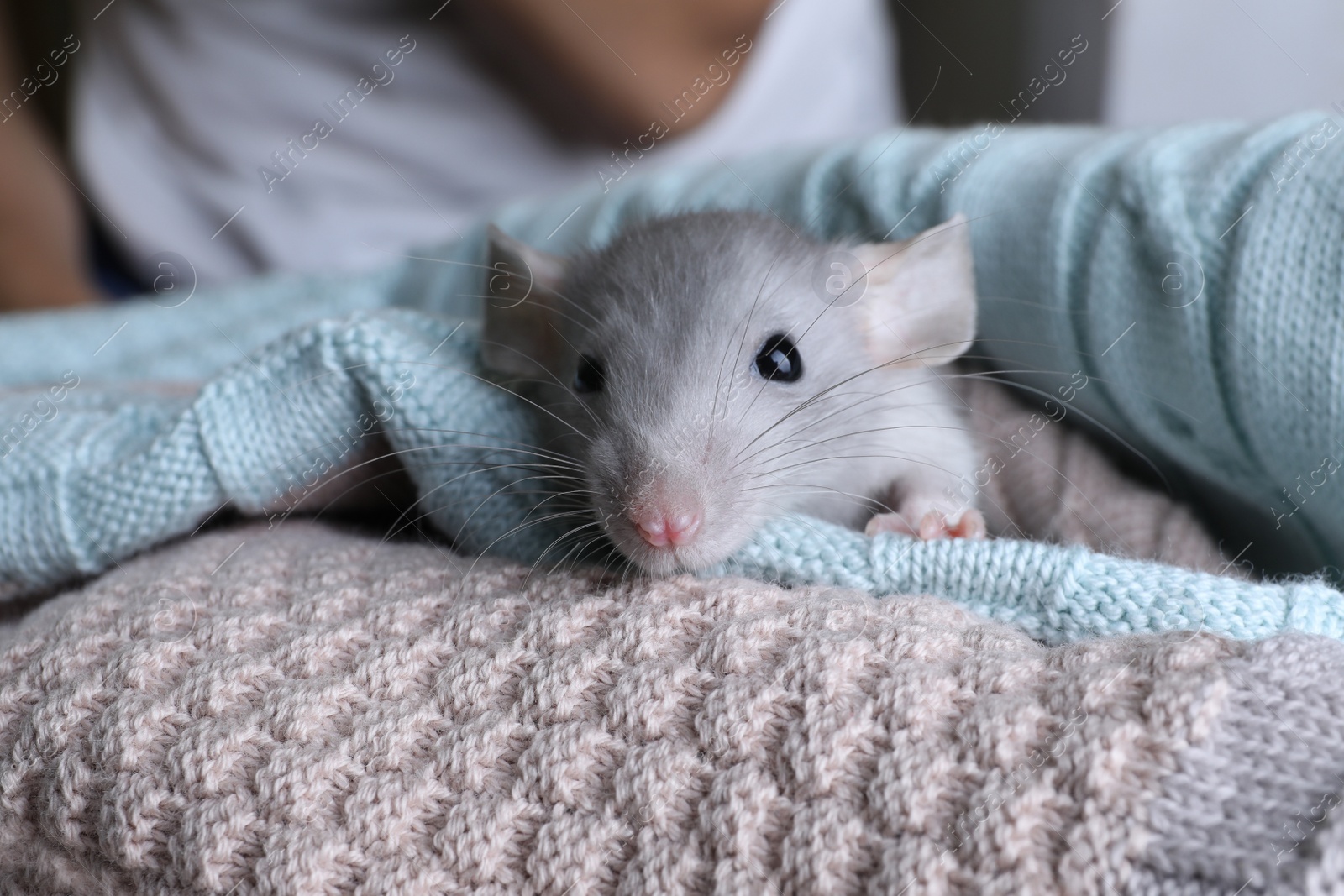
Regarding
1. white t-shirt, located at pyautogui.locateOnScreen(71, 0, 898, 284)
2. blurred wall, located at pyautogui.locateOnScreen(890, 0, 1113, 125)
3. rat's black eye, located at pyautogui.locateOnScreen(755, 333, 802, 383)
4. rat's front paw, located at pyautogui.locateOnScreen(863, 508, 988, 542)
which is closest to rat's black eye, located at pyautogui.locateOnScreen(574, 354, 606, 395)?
rat's black eye, located at pyautogui.locateOnScreen(755, 333, 802, 383)

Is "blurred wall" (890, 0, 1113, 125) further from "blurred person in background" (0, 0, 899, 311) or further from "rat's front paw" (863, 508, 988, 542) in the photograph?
"rat's front paw" (863, 508, 988, 542)

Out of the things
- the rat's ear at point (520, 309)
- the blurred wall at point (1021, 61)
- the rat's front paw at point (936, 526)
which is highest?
the rat's ear at point (520, 309)

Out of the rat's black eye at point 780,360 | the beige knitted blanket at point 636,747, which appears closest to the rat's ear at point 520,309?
the rat's black eye at point 780,360

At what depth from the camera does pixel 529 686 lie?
3.10 ft

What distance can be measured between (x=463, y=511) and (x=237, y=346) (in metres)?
1.22

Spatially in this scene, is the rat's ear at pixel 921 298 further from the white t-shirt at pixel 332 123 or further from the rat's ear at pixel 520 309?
the white t-shirt at pixel 332 123

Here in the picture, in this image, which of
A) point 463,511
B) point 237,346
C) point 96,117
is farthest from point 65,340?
point 463,511

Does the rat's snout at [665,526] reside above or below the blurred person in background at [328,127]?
below

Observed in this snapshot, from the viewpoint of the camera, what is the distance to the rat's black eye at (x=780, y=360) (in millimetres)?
1393

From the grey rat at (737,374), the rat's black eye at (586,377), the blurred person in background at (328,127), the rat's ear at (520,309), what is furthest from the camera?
the blurred person in background at (328,127)

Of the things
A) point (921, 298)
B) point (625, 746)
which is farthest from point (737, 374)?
point (625, 746)

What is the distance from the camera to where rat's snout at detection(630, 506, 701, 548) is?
3.68 feet

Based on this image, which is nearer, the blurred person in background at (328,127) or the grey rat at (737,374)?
the grey rat at (737,374)

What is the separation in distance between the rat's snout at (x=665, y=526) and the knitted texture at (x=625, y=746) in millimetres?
57
